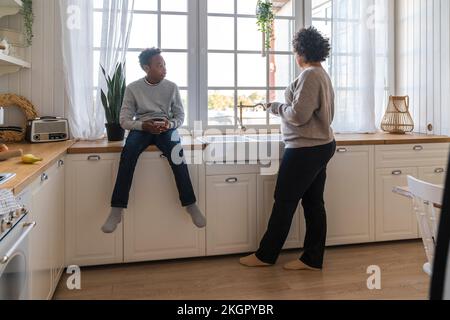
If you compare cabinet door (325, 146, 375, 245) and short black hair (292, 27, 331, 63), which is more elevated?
short black hair (292, 27, 331, 63)

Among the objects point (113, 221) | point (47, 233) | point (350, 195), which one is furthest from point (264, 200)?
point (47, 233)

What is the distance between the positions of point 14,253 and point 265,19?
2.73 meters

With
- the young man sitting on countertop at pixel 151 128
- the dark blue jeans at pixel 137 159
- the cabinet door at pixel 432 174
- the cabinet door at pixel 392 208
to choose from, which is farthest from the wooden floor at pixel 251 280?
the cabinet door at pixel 432 174

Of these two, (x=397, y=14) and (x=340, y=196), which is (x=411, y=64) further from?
(x=340, y=196)

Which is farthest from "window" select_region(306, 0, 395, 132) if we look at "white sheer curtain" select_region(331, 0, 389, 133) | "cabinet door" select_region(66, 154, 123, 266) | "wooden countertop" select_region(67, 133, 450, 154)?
"cabinet door" select_region(66, 154, 123, 266)

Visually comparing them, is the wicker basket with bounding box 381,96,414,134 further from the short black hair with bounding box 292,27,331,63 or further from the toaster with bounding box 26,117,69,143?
the toaster with bounding box 26,117,69,143

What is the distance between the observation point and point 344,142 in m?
3.06

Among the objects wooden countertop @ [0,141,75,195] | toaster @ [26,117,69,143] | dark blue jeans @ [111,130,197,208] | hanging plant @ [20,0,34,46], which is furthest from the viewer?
hanging plant @ [20,0,34,46]

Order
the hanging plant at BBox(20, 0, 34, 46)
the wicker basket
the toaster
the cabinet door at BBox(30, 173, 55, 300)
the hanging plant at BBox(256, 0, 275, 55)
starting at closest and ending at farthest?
1. the cabinet door at BBox(30, 173, 55, 300)
2. the toaster
3. the hanging plant at BBox(20, 0, 34, 46)
4. the hanging plant at BBox(256, 0, 275, 55)
5. the wicker basket

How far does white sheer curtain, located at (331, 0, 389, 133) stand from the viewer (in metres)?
3.59

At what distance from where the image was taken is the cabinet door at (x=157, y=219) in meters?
2.72

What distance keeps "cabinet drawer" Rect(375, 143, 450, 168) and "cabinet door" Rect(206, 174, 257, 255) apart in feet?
3.31

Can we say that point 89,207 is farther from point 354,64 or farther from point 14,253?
point 354,64

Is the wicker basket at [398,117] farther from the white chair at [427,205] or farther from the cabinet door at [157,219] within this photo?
the white chair at [427,205]
